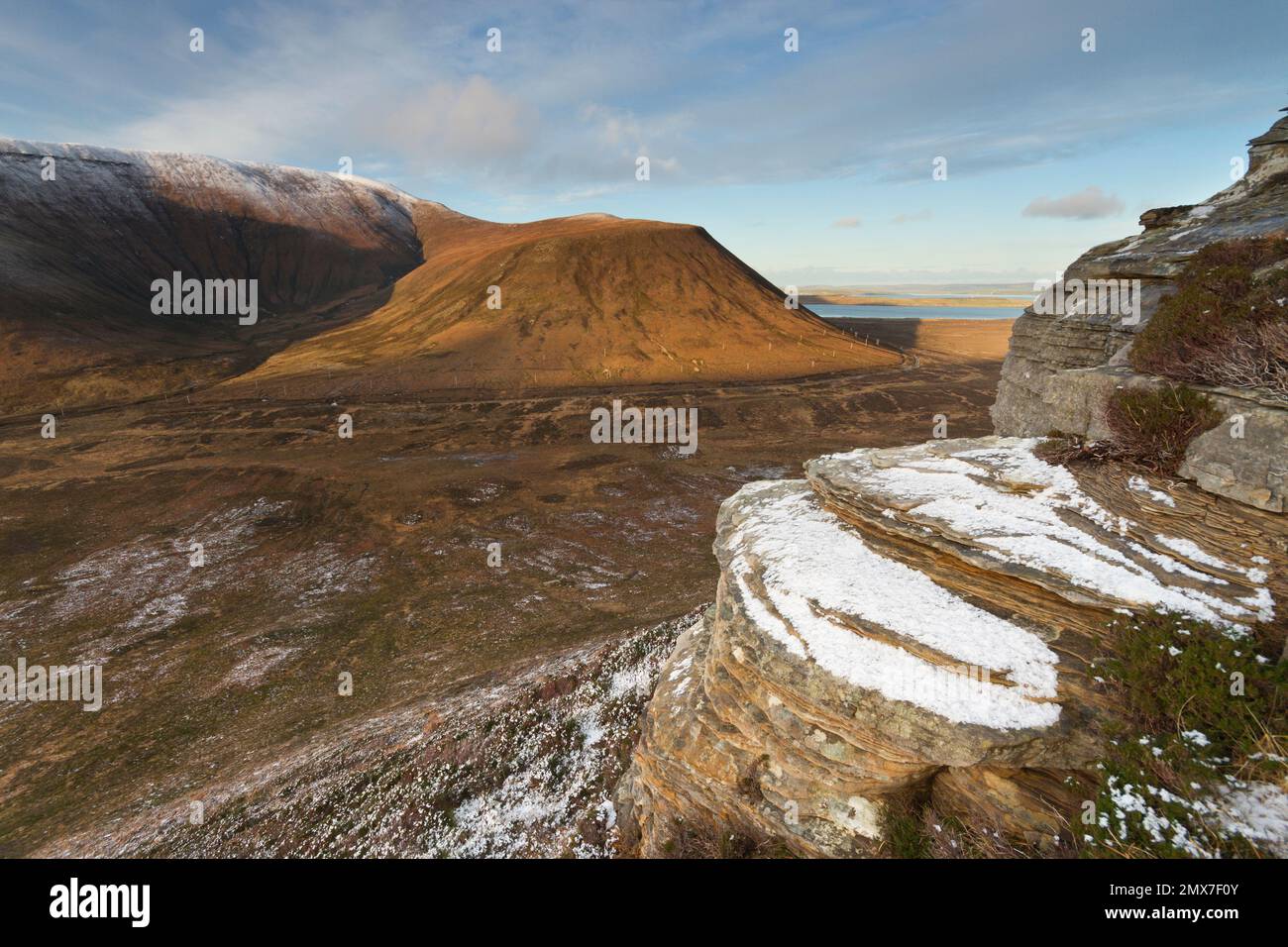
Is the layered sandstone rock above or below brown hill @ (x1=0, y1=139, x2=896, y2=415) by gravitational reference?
below

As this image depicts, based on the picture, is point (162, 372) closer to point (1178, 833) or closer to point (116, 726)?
point (116, 726)

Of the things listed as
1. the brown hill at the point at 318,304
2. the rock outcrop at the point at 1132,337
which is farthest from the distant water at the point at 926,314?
the rock outcrop at the point at 1132,337

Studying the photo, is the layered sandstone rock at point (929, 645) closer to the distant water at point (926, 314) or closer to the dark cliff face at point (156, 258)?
the dark cliff face at point (156, 258)

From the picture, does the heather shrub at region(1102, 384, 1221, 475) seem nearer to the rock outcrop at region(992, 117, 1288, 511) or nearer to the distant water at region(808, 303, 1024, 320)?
the rock outcrop at region(992, 117, 1288, 511)

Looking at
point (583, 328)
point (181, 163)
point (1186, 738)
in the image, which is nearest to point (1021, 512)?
point (1186, 738)

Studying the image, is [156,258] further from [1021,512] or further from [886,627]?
[1021,512]

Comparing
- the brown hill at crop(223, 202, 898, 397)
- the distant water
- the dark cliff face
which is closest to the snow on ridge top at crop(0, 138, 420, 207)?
the dark cliff face
